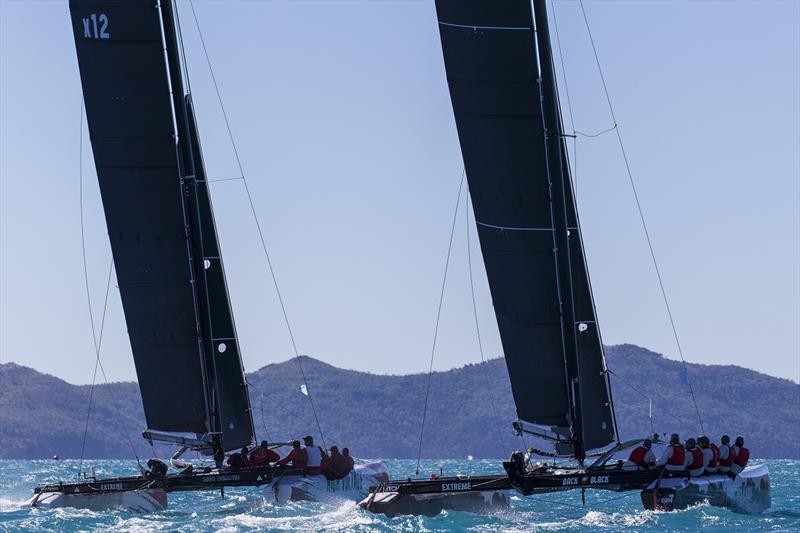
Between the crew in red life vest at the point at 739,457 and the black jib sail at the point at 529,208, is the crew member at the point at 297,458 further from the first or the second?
the crew in red life vest at the point at 739,457

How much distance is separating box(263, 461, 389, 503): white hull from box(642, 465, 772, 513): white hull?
5.25 m

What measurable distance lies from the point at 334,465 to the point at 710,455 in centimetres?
685

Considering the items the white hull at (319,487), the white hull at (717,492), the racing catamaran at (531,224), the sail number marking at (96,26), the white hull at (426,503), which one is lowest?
the white hull at (717,492)

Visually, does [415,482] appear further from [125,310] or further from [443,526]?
[125,310]

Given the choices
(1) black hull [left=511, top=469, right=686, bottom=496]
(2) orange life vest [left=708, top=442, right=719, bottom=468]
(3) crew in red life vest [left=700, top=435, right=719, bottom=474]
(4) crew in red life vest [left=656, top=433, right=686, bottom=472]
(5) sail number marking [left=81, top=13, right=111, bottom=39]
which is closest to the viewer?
(1) black hull [left=511, top=469, right=686, bottom=496]

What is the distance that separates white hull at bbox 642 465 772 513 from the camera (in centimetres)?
2789

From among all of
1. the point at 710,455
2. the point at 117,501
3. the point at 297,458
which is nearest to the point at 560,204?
the point at 710,455

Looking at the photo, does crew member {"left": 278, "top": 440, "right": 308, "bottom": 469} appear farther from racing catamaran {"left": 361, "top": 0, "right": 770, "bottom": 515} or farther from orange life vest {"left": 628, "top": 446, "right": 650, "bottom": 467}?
orange life vest {"left": 628, "top": 446, "right": 650, "bottom": 467}

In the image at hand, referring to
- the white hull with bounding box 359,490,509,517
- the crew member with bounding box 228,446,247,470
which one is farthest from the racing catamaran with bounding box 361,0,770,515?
the crew member with bounding box 228,446,247,470

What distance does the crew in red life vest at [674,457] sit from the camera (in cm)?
2816

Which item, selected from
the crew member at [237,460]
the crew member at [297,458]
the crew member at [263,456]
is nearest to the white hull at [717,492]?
the crew member at [297,458]

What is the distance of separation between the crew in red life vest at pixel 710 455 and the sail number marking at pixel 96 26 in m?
12.9

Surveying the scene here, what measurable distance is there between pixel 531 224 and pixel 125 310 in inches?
325

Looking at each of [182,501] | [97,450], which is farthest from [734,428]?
[182,501]
